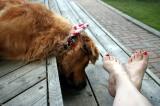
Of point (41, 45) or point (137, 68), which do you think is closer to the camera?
point (41, 45)

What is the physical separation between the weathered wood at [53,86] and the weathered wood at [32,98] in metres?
0.04

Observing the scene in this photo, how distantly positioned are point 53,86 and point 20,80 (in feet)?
0.91

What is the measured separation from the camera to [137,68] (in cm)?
233

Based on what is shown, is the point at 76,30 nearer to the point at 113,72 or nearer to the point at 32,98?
the point at 113,72

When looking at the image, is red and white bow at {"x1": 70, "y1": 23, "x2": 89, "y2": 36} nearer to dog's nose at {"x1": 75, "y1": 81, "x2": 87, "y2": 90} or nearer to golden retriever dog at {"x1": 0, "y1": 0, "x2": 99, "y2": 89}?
golden retriever dog at {"x1": 0, "y1": 0, "x2": 99, "y2": 89}

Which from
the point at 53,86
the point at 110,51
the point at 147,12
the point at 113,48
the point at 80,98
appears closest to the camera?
the point at 53,86

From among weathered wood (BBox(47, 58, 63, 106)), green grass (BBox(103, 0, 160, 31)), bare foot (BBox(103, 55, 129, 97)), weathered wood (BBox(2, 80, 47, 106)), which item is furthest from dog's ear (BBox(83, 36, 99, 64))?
green grass (BBox(103, 0, 160, 31))

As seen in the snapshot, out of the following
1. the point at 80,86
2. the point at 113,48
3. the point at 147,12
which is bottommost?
the point at 147,12

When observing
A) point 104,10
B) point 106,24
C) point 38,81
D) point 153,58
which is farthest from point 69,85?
point 104,10

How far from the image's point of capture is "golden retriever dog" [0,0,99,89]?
2217 millimetres

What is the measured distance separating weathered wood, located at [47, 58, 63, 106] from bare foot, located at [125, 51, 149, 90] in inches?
23.6

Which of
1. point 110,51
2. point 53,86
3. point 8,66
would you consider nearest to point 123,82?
point 53,86

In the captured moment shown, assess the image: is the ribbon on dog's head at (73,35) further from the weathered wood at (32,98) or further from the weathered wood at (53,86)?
the weathered wood at (32,98)

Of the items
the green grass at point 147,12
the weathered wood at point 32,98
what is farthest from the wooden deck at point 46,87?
the green grass at point 147,12
